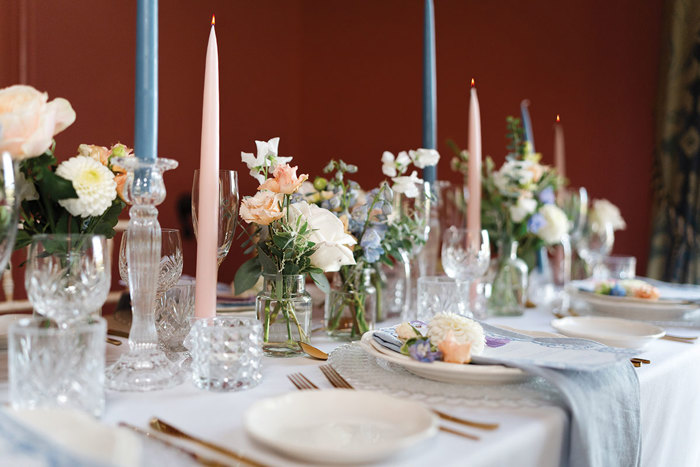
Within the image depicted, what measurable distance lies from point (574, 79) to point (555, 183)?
1.60 m

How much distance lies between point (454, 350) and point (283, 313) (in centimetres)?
29

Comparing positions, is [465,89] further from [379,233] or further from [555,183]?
[379,233]

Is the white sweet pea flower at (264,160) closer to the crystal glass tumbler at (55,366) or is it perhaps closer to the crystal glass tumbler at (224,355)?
the crystal glass tumbler at (224,355)

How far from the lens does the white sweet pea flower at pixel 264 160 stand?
0.98 metres

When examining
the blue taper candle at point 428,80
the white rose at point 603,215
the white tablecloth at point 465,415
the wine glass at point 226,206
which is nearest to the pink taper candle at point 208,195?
the wine glass at point 226,206

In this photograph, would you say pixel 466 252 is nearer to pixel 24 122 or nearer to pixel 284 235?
pixel 284 235

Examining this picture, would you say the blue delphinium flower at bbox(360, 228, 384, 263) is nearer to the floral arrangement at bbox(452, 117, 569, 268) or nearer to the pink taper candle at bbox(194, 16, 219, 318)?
the pink taper candle at bbox(194, 16, 219, 318)

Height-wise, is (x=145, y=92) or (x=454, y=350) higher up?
(x=145, y=92)

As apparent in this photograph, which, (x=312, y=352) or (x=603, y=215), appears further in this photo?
(x=603, y=215)

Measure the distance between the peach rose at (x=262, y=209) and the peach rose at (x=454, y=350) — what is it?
1.00 feet

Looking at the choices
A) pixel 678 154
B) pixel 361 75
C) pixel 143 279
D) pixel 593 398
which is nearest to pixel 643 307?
pixel 593 398

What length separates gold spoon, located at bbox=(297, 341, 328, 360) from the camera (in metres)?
0.93

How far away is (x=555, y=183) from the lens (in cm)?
174

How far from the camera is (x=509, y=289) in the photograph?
1.50 m
